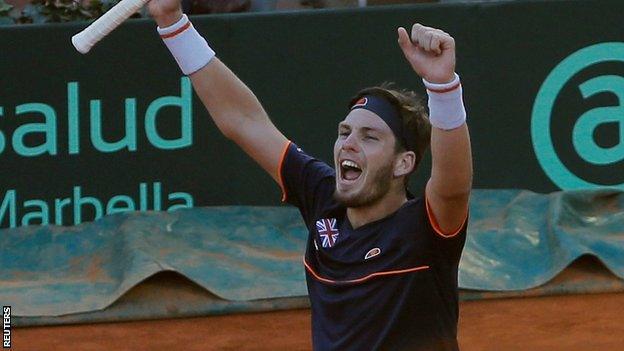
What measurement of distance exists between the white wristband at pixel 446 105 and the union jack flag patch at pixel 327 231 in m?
0.54

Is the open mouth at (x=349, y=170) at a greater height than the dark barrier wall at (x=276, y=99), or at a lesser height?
greater

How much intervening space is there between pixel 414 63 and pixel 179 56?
94 cm

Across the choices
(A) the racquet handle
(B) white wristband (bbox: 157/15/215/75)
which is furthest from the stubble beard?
(A) the racquet handle

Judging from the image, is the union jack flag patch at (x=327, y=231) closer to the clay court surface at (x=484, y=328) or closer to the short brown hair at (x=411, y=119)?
the short brown hair at (x=411, y=119)

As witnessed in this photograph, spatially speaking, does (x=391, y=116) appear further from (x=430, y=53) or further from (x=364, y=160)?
(x=430, y=53)

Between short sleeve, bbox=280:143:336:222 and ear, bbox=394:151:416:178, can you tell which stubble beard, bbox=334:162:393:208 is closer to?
ear, bbox=394:151:416:178

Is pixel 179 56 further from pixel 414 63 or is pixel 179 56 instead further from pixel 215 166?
pixel 215 166

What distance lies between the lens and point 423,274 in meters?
3.89

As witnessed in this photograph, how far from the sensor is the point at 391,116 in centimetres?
412

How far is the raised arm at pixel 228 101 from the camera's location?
14.2ft

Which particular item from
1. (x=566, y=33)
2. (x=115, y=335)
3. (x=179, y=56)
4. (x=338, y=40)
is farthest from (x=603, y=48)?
(x=179, y=56)

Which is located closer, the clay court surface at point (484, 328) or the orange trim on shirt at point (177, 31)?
the orange trim on shirt at point (177, 31)

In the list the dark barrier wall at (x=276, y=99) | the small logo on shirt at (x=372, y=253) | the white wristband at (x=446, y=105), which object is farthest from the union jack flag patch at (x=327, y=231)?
the dark barrier wall at (x=276, y=99)

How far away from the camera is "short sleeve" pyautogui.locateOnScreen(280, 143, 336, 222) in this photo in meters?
4.27
